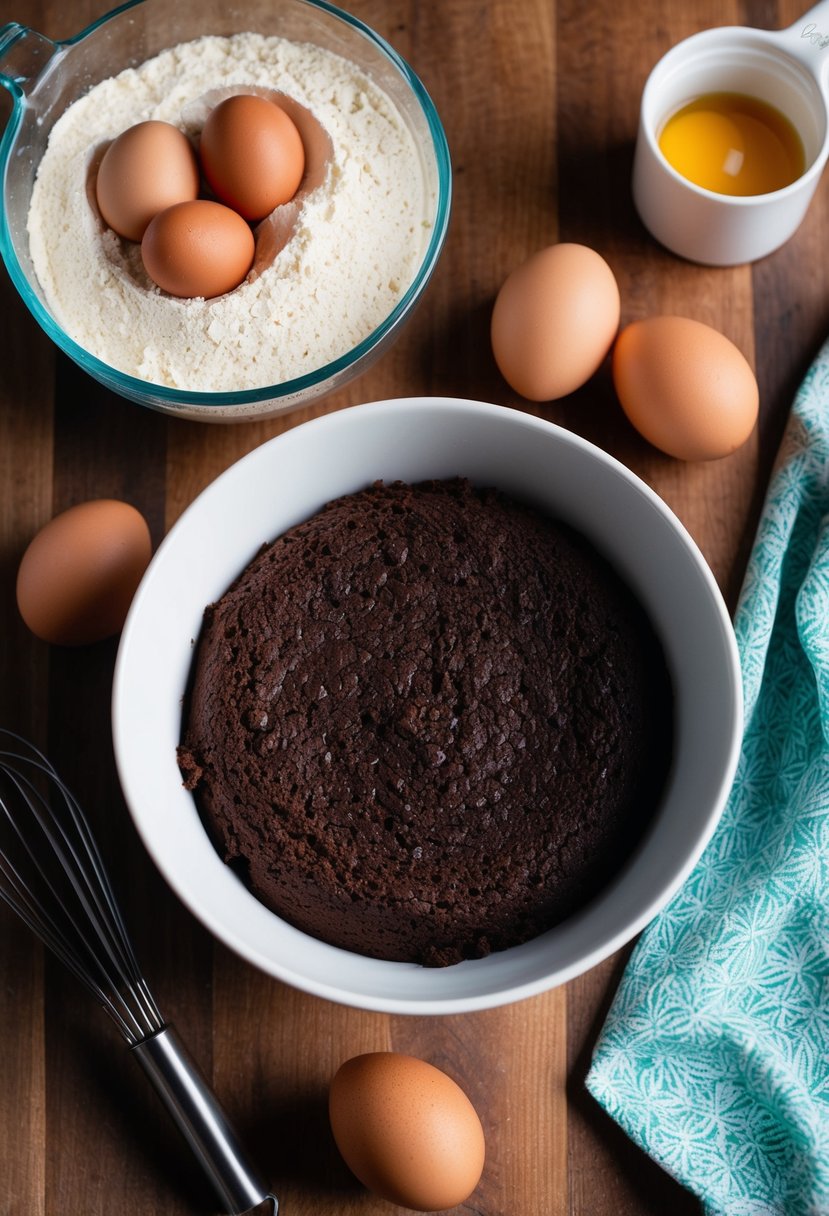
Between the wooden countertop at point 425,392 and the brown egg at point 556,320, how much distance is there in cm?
8

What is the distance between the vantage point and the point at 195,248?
4.10 feet

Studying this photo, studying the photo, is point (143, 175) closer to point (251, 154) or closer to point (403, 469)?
point (251, 154)

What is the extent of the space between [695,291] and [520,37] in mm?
414

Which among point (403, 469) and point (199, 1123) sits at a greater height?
point (403, 469)

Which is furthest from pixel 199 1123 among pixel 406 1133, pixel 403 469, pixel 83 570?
pixel 403 469

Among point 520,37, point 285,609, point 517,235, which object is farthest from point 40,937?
point 520,37

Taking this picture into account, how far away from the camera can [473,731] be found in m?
1.16

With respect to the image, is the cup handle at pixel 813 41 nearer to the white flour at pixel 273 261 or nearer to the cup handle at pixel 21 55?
the white flour at pixel 273 261

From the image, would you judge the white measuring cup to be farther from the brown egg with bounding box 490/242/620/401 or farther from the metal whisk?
the metal whisk

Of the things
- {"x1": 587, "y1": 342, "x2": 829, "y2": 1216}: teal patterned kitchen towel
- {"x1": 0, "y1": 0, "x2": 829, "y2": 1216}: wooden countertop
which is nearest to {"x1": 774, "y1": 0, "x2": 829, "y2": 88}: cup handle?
{"x1": 0, "y1": 0, "x2": 829, "y2": 1216}: wooden countertop

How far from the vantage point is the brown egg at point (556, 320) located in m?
1.29

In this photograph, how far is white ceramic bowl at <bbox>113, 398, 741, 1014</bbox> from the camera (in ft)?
3.51

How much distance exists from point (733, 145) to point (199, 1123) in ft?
4.37

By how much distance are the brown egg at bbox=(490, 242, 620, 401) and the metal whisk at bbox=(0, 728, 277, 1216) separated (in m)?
0.73
